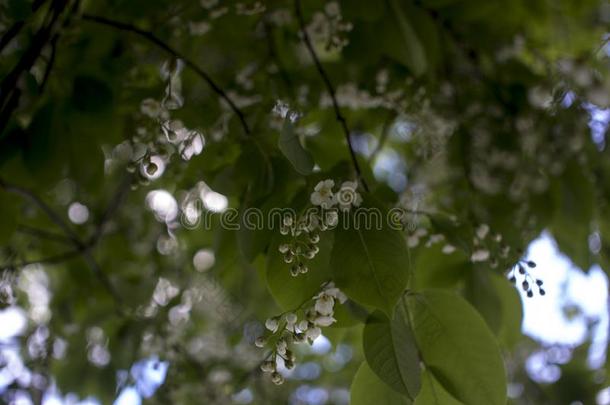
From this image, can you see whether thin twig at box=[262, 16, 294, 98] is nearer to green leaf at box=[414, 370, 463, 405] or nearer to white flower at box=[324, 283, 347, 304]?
white flower at box=[324, 283, 347, 304]

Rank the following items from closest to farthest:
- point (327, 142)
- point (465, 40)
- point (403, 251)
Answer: point (403, 251) → point (327, 142) → point (465, 40)

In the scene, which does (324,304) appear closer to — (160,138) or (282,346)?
(282,346)

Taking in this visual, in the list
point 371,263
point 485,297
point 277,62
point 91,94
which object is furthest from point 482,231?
point 91,94

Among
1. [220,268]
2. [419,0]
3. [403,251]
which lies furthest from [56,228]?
[403,251]

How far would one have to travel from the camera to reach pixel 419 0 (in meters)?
2.03

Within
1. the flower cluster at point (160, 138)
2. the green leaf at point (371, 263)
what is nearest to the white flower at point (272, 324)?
the green leaf at point (371, 263)

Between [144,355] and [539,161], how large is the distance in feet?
4.94

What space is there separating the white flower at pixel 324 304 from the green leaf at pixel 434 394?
0.22 metres

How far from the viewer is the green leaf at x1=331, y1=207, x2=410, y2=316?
99cm

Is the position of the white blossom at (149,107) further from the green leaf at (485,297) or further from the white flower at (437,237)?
the green leaf at (485,297)

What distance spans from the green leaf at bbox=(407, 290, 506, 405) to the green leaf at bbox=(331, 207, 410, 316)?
0.17 metres

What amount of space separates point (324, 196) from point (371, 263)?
0.13 meters

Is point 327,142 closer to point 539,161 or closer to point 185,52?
point 185,52

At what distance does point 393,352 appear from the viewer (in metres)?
1.02
